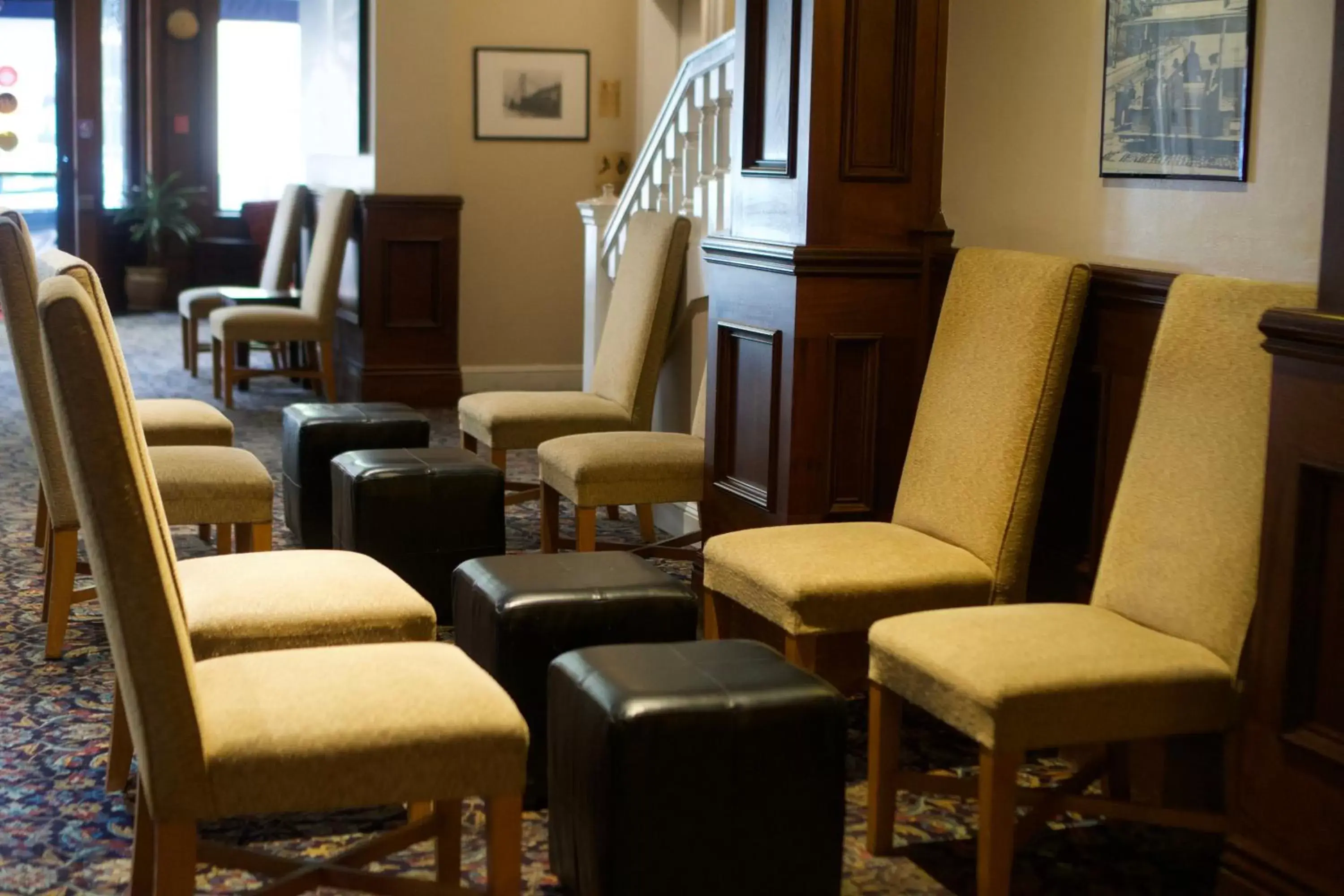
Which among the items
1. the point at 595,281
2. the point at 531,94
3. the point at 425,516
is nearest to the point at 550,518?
the point at 425,516

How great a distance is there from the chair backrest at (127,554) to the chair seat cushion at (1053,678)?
3.70 feet

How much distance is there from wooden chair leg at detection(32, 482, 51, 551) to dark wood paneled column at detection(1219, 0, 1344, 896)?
3.19 metres

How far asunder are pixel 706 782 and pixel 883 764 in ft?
1.72

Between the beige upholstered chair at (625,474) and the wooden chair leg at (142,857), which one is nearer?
the wooden chair leg at (142,857)

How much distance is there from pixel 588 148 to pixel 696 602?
5859mm

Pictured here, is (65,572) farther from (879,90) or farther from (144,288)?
(144,288)

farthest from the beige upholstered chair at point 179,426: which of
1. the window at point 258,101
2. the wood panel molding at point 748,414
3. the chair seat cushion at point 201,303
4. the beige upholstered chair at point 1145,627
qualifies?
the window at point 258,101

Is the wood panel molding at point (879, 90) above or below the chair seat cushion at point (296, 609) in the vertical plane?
above

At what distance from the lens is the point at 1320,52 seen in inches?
103

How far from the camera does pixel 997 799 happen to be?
243 cm

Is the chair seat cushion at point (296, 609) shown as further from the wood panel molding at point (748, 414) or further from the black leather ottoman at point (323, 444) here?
the black leather ottoman at point (323, 444)

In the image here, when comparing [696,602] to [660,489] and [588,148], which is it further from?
[588,148]

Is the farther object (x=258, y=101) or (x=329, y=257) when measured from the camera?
(x=258, y=101)

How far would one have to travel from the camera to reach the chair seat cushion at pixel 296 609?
265 cm
